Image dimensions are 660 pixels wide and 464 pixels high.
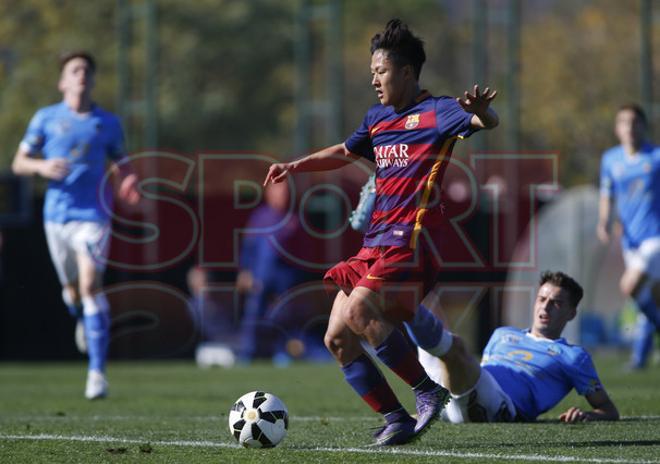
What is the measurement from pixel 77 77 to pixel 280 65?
3337cm

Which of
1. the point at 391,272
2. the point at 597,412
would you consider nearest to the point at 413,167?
the point at 391,272

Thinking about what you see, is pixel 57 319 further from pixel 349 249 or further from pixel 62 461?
pixel 62 461

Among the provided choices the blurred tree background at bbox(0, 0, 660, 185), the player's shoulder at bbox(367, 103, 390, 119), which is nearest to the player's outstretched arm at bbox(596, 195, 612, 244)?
the player's shoulder at bbox(367, 103, 390, 119)

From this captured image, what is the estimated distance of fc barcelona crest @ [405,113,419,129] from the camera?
6199mm

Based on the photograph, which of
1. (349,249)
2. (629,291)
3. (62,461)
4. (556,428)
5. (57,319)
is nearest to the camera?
(62,461)

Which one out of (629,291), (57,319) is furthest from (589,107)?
(629,291)

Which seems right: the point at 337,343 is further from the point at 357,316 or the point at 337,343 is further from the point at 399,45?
the point at 399,45

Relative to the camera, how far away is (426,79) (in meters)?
37.7

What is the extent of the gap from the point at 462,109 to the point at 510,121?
15.2 meters

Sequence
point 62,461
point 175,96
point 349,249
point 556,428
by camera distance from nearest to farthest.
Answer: point 62,461 → point 556,428 → point 349,249 → point 175,96

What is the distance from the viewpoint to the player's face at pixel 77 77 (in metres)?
10.1

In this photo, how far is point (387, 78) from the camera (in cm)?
625

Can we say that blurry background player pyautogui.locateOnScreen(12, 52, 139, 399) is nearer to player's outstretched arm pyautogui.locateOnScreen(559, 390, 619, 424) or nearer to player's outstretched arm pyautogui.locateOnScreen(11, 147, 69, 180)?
player's outstretched arm pyautogui.locateOnScreen(11, 147, 69, 180)

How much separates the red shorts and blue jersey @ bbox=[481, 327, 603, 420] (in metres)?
1.29
